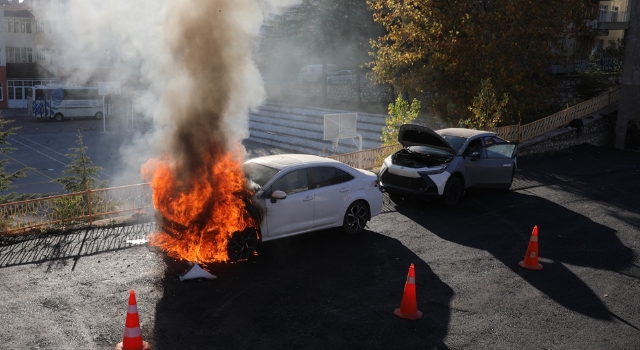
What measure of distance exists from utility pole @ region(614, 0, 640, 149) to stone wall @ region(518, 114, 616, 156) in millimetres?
548

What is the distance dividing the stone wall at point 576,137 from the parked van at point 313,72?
25.3 m

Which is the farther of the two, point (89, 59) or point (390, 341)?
point (89, 59)

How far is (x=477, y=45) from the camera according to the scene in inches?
883

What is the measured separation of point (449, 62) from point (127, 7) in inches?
505

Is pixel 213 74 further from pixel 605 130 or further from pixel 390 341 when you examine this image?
pixel 605 130

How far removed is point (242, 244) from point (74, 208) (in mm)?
4676

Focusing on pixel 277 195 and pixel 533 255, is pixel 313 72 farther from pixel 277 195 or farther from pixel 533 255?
pixel 533 255

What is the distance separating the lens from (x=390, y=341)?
6.88m

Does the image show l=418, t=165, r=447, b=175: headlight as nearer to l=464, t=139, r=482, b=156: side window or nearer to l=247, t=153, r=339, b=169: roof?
l=464, t=139, r=482, b=156: side window

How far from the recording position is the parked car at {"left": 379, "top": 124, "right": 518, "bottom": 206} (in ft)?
43.2

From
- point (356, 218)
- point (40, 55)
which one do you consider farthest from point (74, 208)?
point (40, 55)

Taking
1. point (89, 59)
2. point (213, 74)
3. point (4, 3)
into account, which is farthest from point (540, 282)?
point (4, 3)

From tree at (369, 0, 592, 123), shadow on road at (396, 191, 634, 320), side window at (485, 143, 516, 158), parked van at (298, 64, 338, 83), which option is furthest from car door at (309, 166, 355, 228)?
parked van at (298, 64, 338, 83)

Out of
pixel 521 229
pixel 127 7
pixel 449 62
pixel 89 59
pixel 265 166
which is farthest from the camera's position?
pixel 89 59
